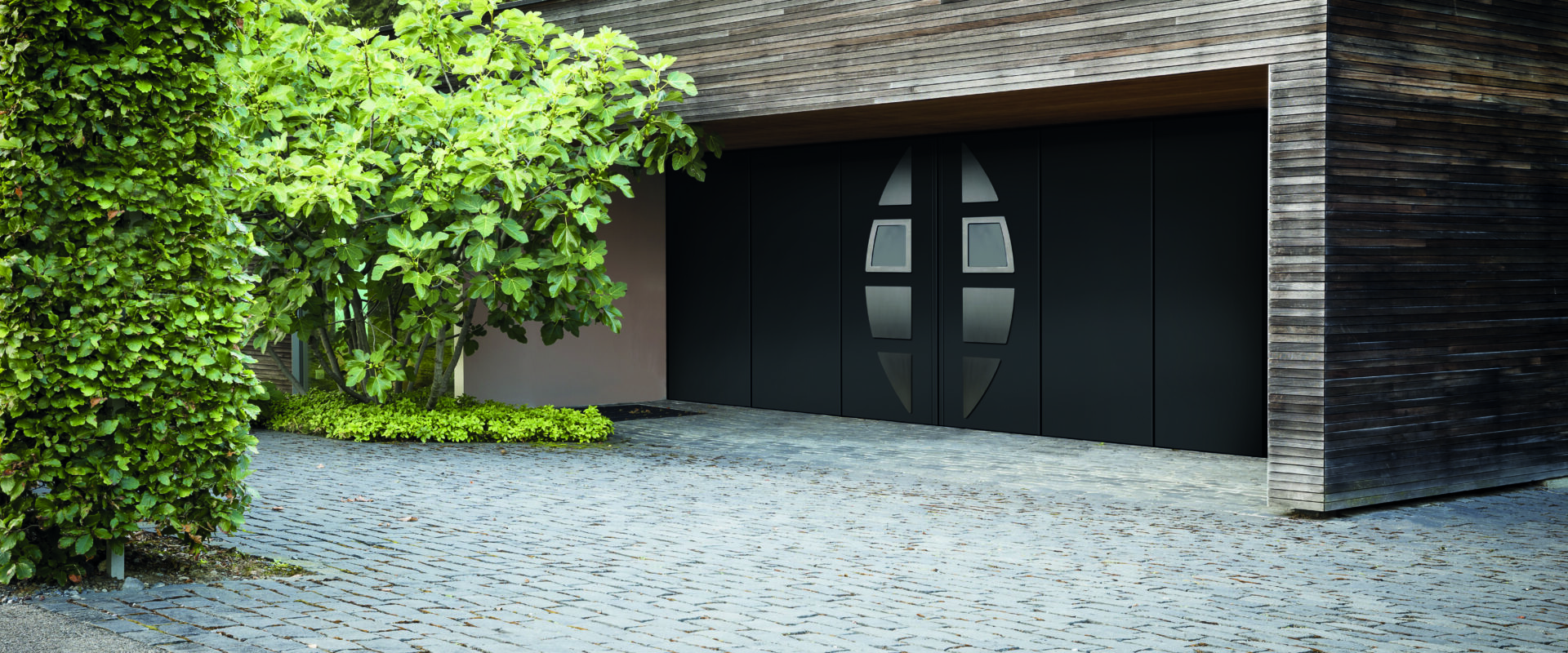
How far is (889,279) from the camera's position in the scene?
1427 cm

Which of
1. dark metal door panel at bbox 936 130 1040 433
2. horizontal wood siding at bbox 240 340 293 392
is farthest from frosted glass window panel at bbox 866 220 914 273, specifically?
horizontal wood siding at bbox 240 340 293 392

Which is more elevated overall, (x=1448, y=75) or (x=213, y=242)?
(x=1448, y=75)

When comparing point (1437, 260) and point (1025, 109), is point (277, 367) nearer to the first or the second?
point (1025, 109)

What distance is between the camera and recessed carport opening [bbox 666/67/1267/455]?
1160 cm

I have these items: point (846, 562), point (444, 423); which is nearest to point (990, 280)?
point (444, 423)

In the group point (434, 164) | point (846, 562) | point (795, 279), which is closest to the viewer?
point (846, 562)

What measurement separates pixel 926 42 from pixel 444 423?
5051 mm

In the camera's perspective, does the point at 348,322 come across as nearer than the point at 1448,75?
No

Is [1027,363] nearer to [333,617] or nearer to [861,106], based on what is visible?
[861,106]

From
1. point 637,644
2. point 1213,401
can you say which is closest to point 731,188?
point 1213,401

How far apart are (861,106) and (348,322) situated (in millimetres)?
5103

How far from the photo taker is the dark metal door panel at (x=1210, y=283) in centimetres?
1149

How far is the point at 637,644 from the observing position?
5.43 metres

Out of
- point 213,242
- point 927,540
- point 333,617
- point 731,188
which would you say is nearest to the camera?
point 333,617
